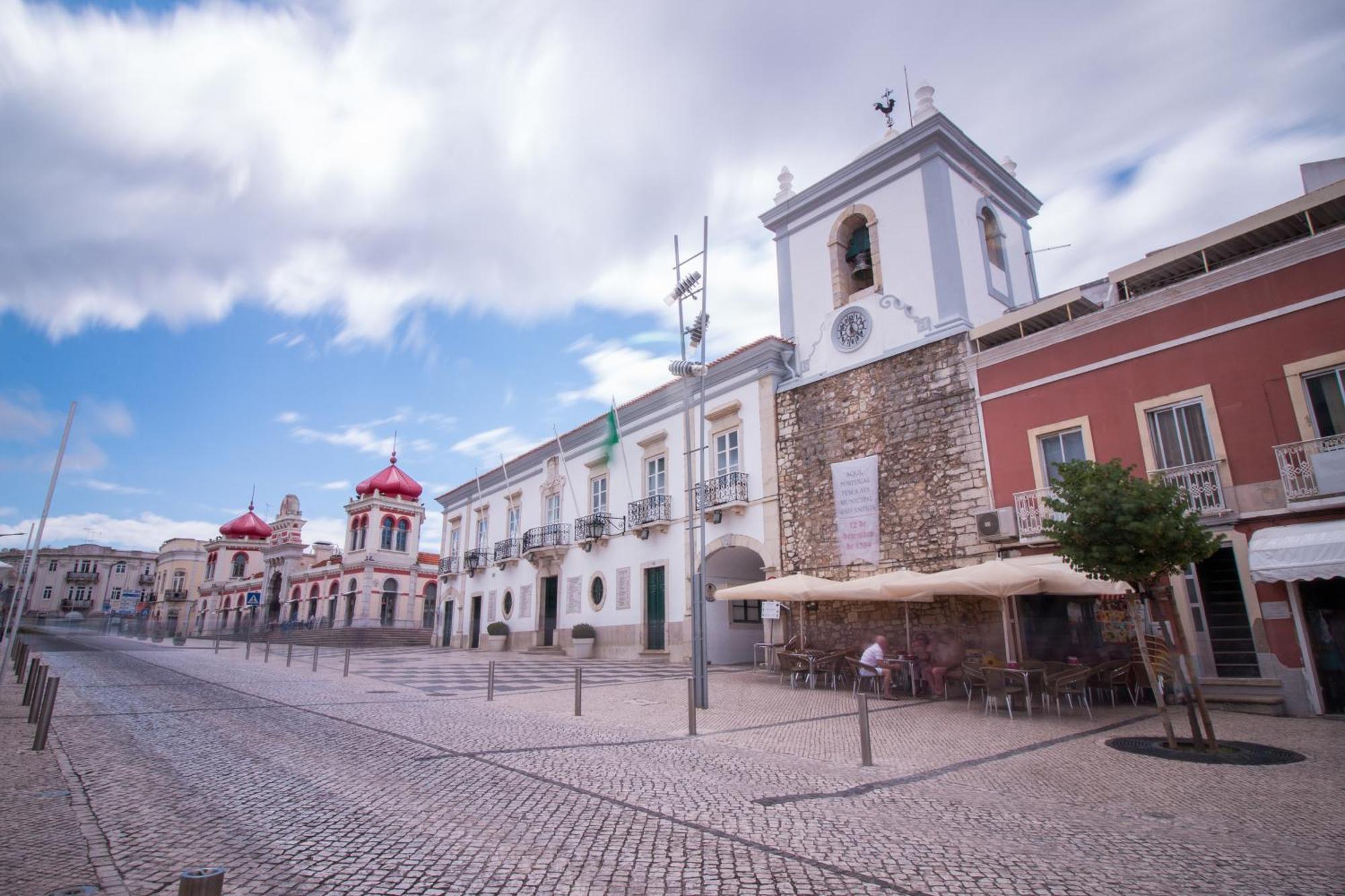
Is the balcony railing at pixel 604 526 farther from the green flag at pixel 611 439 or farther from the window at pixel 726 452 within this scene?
the window at pixel 726 452

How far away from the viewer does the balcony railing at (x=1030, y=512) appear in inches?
522

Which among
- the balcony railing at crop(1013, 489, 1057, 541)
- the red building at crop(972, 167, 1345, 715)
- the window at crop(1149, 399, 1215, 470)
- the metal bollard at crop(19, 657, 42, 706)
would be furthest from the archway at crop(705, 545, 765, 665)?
the metal bollard at crop(19, 657, 42, 706)

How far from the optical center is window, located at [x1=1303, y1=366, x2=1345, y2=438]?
10.4 meters

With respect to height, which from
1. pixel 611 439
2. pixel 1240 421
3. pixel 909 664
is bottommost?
pixel 909 664

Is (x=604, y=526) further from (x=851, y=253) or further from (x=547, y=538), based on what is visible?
(x=851, y=253)

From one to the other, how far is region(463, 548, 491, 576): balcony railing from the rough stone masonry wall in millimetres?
17875

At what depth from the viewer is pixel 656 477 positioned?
2375 cm

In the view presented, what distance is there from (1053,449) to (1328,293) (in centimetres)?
463

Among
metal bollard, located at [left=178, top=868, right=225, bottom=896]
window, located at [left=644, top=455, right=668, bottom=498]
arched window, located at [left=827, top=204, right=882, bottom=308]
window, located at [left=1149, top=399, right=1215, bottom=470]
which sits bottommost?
metal bollard, located at [left=178, top=868, right=225, bottom=896]

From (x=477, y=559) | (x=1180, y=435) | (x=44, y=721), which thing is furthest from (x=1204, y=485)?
(x=477, y=559)

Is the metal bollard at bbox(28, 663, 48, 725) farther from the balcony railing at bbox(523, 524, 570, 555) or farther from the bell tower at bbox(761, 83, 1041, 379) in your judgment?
the balcony railing at bbox(523, 524, 570, 555)

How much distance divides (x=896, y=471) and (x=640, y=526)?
9.02 metres

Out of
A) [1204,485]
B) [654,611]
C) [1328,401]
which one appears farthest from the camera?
[654,611]

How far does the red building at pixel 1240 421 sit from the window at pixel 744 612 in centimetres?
957
